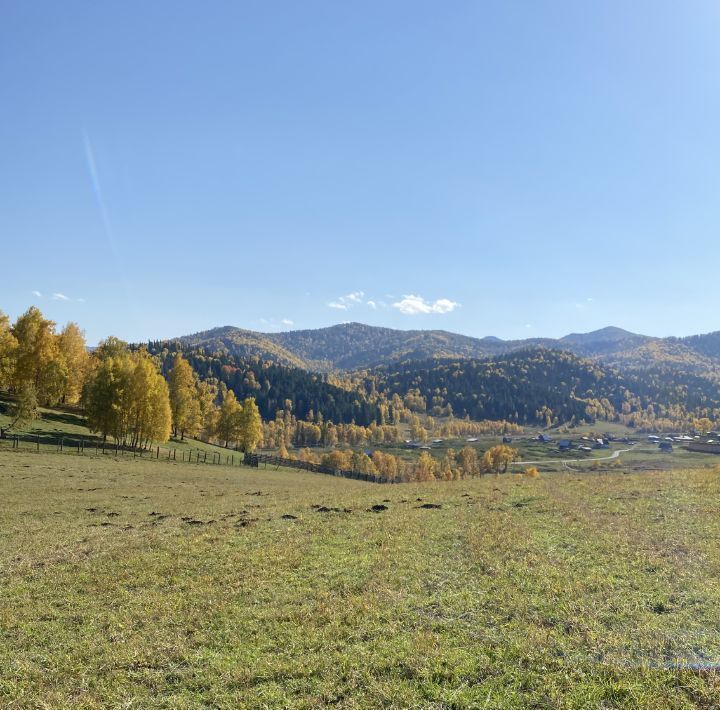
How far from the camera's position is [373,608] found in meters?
12.8

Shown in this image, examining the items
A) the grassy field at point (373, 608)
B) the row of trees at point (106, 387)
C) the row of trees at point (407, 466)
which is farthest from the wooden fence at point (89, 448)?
the row of trees at point (407, 466)

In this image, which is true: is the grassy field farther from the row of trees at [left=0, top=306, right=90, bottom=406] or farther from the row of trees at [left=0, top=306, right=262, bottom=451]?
the row of trees at [left=0, top=306, right=90, bottom=406]

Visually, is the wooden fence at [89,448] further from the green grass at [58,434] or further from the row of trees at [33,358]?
the row of trees at [33,358]

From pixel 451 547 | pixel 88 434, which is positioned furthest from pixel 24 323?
pixel 451 547

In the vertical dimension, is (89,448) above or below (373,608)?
below

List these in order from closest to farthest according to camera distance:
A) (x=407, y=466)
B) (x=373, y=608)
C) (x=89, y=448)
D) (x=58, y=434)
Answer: (x=373, y=608) < (x=89, y=448) < (x=58, y=434) < (x=407, y=466)

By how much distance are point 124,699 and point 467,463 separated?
638 feet

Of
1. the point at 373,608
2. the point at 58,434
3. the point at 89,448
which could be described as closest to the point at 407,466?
the point at 58,434

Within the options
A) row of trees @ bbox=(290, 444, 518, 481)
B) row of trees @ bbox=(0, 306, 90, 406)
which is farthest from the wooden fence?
row of trees @ bbox=(290, 444, 518, 481)

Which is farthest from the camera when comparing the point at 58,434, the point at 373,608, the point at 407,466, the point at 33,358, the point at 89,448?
the point at 407,466

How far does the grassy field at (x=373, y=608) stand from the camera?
905cm

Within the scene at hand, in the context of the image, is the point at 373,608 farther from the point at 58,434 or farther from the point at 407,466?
the point at 407,466

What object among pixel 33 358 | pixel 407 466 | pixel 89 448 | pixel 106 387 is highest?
pixel 33 358

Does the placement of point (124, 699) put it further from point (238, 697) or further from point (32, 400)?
point (32, 400)
